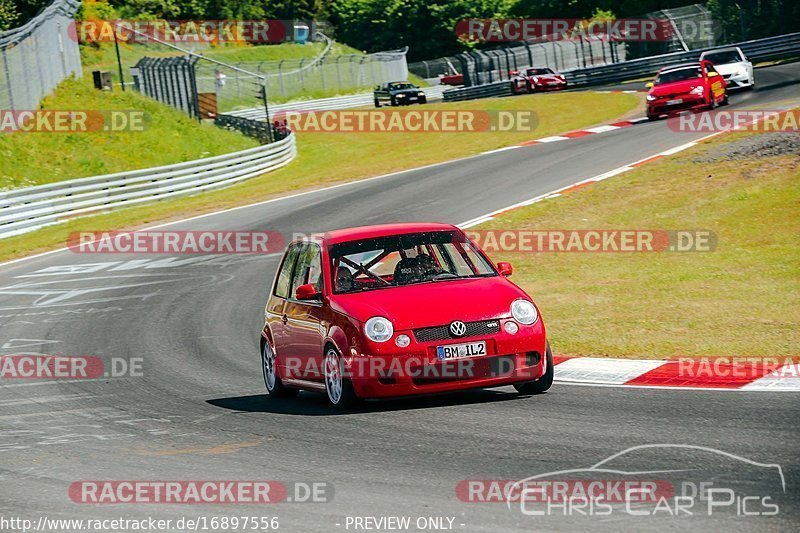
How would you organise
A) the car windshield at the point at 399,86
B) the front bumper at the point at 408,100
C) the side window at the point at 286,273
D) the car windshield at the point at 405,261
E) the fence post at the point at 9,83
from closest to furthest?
the car windshield at the point at 405,261
the side window at the point at 286,273
the fence post at the point at 9,83
the front bumper at the point at 408,100
the car windshield at the point at 399,86

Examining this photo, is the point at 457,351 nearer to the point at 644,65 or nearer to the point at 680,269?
the point at 680,269

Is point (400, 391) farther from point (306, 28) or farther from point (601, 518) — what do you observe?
point (306, 28)

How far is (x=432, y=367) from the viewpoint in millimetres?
8789

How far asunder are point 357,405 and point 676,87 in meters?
25.9

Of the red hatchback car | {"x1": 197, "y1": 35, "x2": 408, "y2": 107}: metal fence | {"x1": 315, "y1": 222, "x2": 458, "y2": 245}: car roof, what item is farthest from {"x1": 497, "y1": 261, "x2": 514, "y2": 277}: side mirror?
{"x1": 197, "y1": 35, "x2": 408, "y2": 107}: metal fence

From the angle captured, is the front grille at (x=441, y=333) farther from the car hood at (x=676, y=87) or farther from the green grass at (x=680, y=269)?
the car hood at (x=676, y=87)

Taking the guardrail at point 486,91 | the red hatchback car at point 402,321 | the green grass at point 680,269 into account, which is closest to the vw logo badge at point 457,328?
the red hatchback car at point 402,321

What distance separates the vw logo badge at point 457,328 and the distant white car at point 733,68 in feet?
103

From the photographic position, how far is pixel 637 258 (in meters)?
17.7

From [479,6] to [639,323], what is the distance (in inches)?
3656

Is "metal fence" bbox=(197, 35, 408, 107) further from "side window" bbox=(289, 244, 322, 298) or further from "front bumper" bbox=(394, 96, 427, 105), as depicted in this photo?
"side window" bbox=(289, 244, 322, 298)

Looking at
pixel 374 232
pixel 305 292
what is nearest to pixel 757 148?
pixel 374 232

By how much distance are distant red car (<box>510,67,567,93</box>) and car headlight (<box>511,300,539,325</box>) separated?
145 feet

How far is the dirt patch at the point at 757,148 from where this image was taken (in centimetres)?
2222
